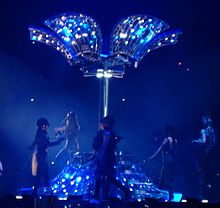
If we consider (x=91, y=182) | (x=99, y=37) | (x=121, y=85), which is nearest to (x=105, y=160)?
(x=91, y=182)

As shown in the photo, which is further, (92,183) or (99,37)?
(99,37)

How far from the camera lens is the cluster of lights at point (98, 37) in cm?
1284

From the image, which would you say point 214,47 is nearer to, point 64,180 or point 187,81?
point 187,81

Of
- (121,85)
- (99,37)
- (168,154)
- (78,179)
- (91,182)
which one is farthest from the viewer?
(121,85)

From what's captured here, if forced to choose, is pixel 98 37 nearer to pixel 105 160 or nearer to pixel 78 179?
pixel 105 160

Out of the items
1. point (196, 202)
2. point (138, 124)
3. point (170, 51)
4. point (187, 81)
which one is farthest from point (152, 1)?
point (196, 202)

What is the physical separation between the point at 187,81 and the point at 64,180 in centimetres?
732

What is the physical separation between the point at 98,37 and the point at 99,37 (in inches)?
1.3

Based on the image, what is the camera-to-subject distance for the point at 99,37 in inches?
512

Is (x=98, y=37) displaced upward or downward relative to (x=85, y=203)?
upward

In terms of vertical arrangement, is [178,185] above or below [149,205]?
above

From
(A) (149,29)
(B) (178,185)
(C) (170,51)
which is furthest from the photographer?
(C) (170,51)

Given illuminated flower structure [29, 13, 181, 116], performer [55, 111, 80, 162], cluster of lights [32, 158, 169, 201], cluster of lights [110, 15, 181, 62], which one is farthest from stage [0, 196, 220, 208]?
performer [55, 111, 80, 162]

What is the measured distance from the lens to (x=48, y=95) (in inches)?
695
